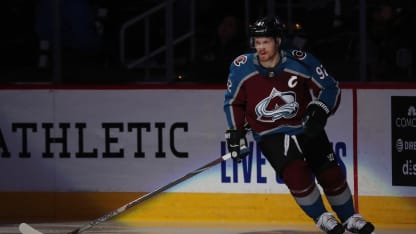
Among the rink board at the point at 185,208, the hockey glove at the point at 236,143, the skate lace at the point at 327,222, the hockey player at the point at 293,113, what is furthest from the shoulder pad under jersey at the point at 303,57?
the rink board at the point at 185,208

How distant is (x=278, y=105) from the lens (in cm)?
773

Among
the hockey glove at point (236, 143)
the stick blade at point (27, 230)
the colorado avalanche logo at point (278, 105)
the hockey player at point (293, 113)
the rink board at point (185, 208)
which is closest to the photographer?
the hockey player at point (293, 113)

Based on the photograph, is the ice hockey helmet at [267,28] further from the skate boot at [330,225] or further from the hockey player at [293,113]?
the skate boot at [330,225]

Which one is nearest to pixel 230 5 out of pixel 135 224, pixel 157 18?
pixel 157 18

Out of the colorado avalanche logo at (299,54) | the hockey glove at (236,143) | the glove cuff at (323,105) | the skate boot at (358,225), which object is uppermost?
the colorado avalanche logo at (299,54)

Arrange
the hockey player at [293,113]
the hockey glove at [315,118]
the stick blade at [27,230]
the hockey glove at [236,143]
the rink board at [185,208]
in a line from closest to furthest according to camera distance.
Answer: the hockey glove at [315,118]
the hockey player at [293,113]
the hockey glove at [236,143]
the stick blade at [27,230]
the rink board at [185,208]

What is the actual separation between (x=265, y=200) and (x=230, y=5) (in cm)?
188

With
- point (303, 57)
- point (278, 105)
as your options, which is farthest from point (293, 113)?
point (303, 57)

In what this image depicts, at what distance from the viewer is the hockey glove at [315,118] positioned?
24.6ft

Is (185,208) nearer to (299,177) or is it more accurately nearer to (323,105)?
(299,177)

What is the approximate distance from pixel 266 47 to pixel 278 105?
1.28ft

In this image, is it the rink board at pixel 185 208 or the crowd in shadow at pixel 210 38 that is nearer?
the rink board at pixel 185 208

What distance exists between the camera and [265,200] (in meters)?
9.37

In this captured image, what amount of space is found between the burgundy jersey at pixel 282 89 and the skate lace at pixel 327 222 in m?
0.57
